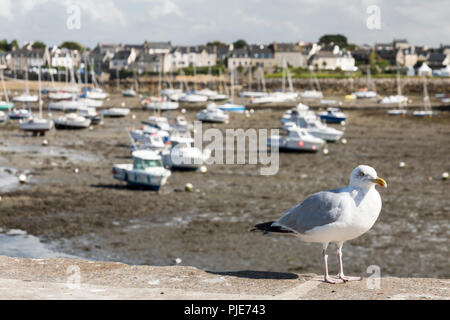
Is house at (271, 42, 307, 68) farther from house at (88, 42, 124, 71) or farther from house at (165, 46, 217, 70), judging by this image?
house at (88, 42, 124, 71)

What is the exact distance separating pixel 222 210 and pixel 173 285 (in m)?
19.4

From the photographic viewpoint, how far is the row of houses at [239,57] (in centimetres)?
15600

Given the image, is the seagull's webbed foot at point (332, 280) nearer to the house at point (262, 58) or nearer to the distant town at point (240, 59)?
the distant town at point (240, 59)

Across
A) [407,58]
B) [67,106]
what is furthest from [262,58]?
[67,106]

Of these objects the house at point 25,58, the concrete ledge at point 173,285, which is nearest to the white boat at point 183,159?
the concrete ledge at point 173,285

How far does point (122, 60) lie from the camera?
165 m

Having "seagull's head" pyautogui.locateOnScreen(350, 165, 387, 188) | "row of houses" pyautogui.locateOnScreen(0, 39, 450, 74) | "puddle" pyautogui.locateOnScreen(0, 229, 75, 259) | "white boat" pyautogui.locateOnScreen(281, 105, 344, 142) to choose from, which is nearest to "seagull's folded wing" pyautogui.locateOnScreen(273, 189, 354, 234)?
"seagull's head" pyautogui.locateOnScreen(350, 165, 387, 188)

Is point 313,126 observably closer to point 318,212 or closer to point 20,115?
point 20,115

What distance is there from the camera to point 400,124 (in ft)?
227

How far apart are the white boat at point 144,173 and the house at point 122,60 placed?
132447 mm

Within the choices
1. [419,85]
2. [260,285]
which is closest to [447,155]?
[260,285]
